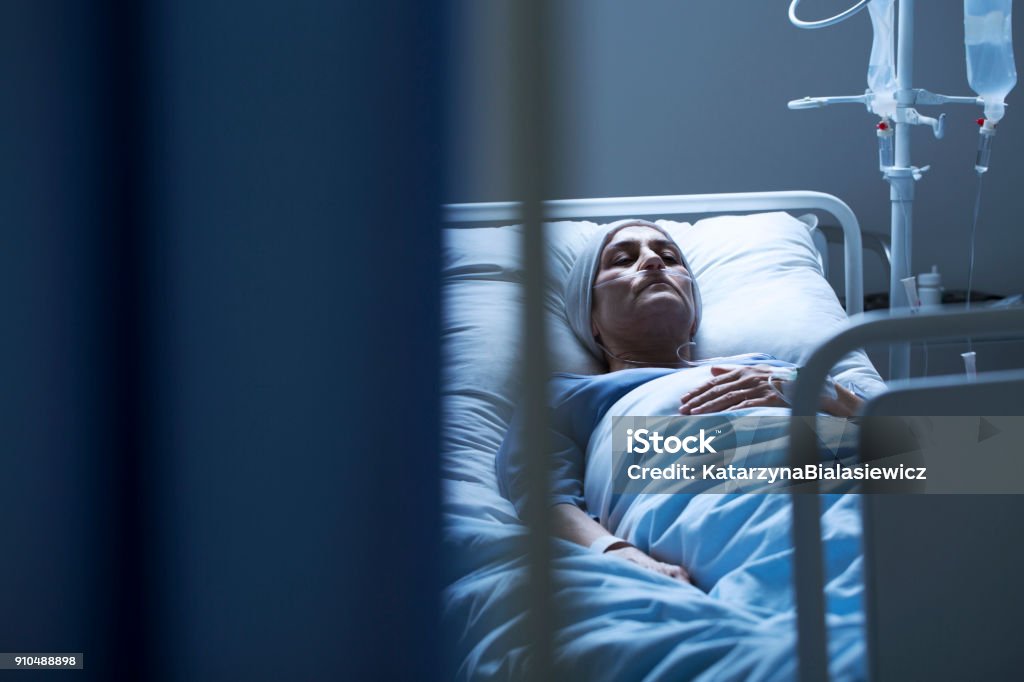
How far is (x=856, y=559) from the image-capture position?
109 centimetres

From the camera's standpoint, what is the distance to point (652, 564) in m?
1.21

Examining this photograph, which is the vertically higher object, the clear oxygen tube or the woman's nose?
the woman's nose

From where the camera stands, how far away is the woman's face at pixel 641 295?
179cm

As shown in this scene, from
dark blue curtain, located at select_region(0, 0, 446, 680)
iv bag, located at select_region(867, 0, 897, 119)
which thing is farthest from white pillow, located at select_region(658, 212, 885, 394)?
dark blue curtain, located at select_region(0, 0, 446, 680)

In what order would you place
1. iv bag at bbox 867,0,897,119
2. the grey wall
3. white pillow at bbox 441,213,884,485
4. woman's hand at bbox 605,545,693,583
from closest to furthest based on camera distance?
1. woman's hand at bbox 605,545,693,583
2. white pillow at bbox 441,213,884,485
3. iv bag at bbox 867,0,897,119
4. the grey wall

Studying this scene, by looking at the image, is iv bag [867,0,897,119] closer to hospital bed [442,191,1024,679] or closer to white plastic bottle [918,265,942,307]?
white plastic bottle [918,265,942,307]

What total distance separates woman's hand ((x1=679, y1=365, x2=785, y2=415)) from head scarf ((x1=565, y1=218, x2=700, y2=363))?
0.38 meters

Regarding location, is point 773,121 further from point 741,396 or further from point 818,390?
point 818,390

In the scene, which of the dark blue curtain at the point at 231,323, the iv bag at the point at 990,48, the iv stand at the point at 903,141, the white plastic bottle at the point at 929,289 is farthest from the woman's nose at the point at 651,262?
the dark blue curtain at the point at 231,323

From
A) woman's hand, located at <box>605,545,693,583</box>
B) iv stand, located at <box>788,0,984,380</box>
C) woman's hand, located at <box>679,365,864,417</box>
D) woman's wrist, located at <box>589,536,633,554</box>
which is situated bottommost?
woman's hand, located at <box>605,545,693,583</box>

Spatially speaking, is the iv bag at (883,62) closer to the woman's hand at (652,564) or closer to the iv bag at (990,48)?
the iv bag at (990,48)

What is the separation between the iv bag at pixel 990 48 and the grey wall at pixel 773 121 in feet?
2.07

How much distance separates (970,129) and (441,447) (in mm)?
→ 2544

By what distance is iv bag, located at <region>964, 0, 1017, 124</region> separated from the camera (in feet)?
6.40
